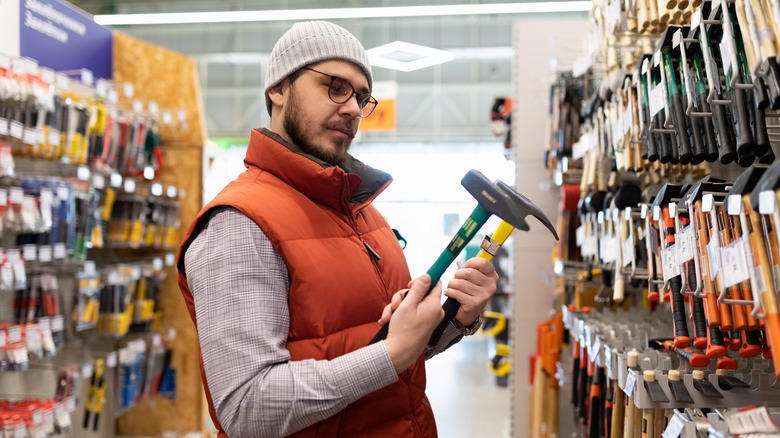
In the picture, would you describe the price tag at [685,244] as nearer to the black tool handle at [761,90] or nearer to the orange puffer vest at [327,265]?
the black tool handle at [761,90]

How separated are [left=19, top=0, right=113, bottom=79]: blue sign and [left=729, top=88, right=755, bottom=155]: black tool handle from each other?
3.46 meters

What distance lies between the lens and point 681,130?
5.43 ft

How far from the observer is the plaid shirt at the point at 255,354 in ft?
3.95

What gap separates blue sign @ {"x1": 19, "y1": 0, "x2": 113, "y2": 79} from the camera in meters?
3.60

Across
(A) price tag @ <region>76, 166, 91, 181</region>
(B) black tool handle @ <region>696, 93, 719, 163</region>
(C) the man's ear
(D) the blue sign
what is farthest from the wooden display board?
(B) black tool handle @ <region>696, 93, 719, 163</region>

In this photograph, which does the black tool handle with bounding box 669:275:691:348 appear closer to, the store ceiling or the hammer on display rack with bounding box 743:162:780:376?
the hammer on display rack with bounding box 743:162:780:376

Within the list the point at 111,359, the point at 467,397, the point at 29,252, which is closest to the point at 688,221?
the point at 29,252

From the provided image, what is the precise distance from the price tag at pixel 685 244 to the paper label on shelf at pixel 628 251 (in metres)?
0.64

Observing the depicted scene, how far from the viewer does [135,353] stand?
4.25 m

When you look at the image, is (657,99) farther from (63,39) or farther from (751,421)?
(63,39)

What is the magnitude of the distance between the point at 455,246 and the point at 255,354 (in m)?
0.44

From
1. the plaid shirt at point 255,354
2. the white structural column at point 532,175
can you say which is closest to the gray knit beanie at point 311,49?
the plaid shirt at point 255,354

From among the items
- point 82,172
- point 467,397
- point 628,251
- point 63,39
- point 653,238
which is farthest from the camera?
point 467,397

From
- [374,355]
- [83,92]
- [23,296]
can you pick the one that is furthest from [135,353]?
[374,355]
